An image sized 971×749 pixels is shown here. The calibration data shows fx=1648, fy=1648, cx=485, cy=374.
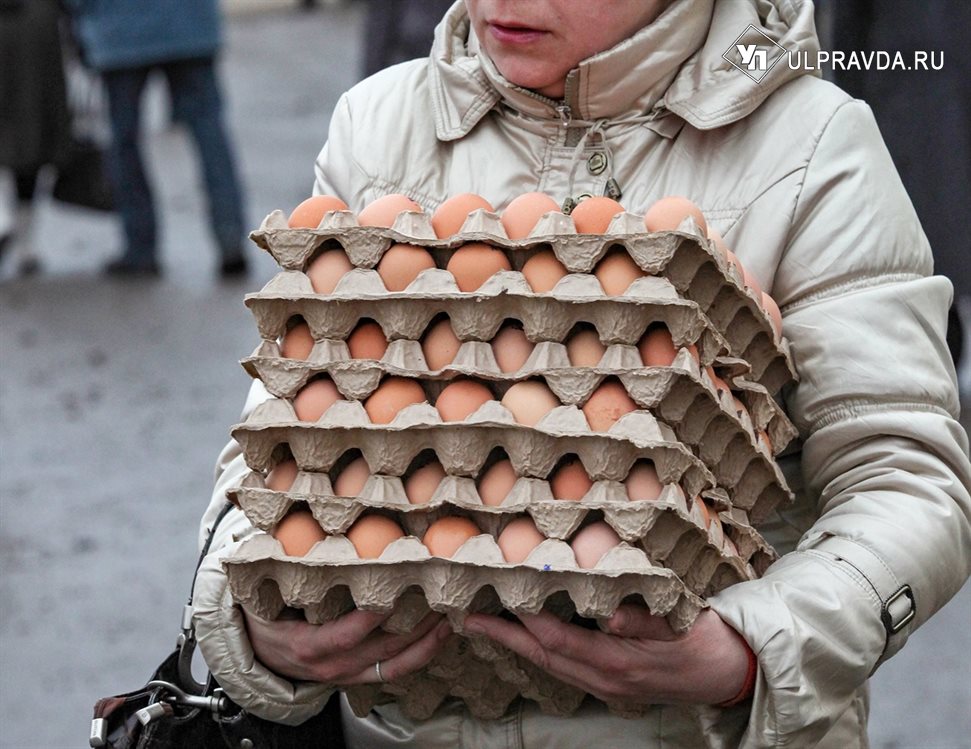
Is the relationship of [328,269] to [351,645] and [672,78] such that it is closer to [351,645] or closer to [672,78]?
[351,645]

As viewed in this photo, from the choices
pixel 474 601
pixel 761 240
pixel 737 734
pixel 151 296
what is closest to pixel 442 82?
pixel 761 240

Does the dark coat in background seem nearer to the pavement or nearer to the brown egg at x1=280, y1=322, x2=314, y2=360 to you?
the pavement

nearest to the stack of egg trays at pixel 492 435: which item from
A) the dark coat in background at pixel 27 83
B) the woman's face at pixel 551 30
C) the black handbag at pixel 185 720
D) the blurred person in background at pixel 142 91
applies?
the black handbag at pixel 185 720

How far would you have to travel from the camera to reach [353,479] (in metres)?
2.01

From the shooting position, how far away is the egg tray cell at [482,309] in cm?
191

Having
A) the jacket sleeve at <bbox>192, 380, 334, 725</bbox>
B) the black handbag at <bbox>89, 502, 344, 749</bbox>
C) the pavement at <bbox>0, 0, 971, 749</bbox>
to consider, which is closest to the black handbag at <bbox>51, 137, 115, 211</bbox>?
the pavement at <bbox>0, 0, 971, 749</bbox>

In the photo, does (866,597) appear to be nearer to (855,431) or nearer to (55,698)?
(855,431)

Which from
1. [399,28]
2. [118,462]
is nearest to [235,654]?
[118,462]

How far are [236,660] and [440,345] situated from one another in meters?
0.52

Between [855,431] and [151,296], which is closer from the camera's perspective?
[855,431]

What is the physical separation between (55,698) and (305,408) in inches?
113

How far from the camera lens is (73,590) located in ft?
17.1

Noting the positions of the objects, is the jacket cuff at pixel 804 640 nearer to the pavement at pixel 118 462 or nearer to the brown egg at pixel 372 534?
the brown egg at pixel 372 534

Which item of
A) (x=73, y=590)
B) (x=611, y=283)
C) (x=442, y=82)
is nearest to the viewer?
(x=611, y=283)
